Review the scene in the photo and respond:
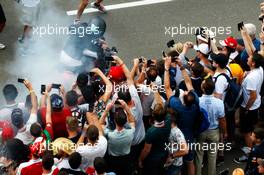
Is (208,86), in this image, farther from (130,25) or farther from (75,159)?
(130,25)

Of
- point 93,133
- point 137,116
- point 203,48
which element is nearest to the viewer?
point 93,133

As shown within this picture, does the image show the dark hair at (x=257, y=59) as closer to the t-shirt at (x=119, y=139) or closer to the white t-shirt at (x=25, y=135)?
the t-shirt at (x=119, y=139)

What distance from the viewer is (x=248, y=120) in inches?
329

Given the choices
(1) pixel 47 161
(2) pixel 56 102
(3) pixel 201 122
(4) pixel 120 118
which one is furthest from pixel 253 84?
(1) pixel 47 161

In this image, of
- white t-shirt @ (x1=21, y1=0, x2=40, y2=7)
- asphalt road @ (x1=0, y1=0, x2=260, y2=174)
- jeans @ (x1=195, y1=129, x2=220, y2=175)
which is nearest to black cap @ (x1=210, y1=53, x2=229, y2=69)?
jeans @ (x1=195, y1=129, x2=220, y2=175)

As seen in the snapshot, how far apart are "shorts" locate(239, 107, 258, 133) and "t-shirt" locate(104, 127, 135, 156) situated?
7.12 ft

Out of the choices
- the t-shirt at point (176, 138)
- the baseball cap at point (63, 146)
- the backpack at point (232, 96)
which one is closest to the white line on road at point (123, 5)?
the backpack at point (232, 96)

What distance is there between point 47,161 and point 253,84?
10.7 feet

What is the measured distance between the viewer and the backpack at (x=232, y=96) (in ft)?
25.8

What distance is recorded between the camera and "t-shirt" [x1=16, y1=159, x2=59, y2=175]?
249 inches

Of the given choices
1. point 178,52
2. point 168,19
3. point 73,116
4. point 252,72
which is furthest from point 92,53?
point 168,19

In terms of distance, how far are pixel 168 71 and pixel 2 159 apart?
262 cm

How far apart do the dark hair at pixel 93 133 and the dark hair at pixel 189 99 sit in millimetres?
1289

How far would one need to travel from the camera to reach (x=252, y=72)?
7996 millimetres
